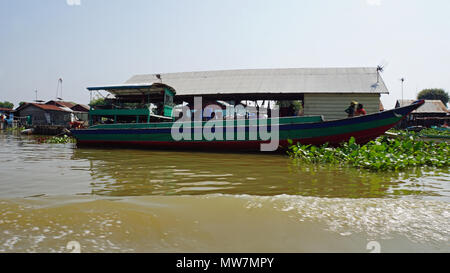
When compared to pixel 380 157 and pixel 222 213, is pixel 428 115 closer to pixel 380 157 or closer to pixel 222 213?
pixel 380 157

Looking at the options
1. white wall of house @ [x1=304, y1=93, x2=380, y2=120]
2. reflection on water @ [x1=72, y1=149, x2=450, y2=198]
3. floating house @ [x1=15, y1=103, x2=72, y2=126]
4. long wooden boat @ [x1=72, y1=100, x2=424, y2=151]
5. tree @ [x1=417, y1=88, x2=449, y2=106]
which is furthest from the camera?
tree @ [x1=417, y1=88, x2=449, y2=106]

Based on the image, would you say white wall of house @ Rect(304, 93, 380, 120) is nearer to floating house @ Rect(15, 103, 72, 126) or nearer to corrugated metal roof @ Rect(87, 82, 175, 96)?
corrugated metal roof @ Rect(87, 82, 175, 96)

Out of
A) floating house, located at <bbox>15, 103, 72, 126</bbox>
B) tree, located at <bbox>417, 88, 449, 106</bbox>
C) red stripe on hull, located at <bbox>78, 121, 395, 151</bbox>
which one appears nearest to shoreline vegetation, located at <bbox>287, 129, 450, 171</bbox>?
red stripe on hull, located at <bbox>78, 121, 395, 151</bbox>

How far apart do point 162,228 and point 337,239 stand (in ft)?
4.55

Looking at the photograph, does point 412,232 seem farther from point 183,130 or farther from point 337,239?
point 183,130

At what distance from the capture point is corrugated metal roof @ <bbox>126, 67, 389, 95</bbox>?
1327 centimetres

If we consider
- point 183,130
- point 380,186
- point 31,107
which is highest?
point 31,107

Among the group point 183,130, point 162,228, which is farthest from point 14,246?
point 183,130

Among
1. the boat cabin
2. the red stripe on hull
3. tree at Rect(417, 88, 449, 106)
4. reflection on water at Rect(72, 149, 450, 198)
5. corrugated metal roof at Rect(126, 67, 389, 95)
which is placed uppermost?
tree at Rect(417, 88, 449, 106)

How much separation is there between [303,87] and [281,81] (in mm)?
1539

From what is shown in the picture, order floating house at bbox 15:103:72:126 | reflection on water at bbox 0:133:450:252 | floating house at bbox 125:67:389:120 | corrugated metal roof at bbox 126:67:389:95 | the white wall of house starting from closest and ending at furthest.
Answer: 1. reflection on water at bbox 0:133:450:252
2. the white wall of house
3. floating house at bbox 125:67:389:120
4. corrugated metal roof at bbox 126:67:389:95
5. floating house at bbox 15:103:72:126

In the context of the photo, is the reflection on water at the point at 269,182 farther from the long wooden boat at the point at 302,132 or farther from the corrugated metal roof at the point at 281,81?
the corrugated metal roof at the point at 281,81

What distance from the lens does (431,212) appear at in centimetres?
257
